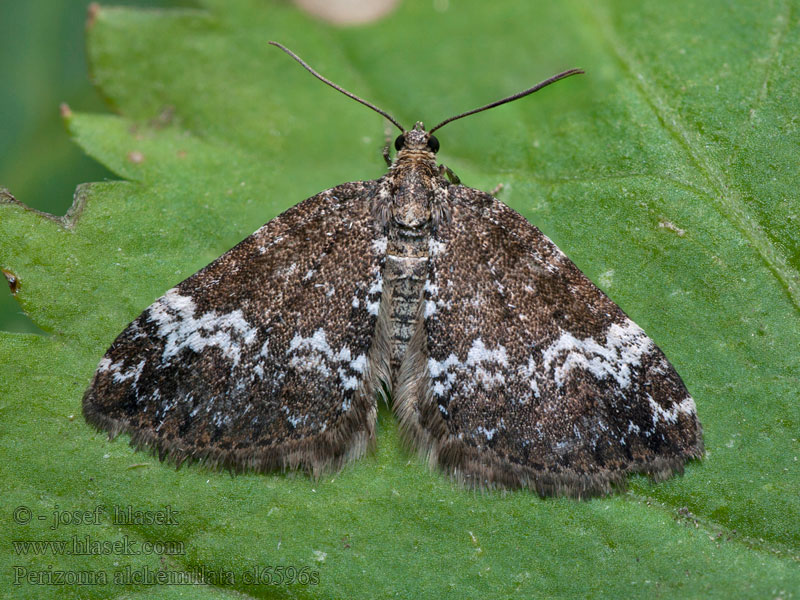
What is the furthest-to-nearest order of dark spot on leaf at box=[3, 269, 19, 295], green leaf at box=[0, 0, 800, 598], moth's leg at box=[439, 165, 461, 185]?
moth's leg at box=[439, 165, 461, 185], dark spot on leaf at box=[3, 269, 19, 295], green leaf at box=[0, 0, 800, 598]

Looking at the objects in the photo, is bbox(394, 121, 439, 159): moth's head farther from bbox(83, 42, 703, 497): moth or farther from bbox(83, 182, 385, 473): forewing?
bbox(83, 182, 385, 473): forewing

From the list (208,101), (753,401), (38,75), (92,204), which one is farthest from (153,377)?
(753,401)

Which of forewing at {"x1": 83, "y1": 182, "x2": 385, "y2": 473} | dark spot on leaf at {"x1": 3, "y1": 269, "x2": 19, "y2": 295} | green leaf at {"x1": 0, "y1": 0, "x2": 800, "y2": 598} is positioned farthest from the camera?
dark spot on leaf at {"x1": 3, "y1": 269, "x2": 19, "y2": 295}

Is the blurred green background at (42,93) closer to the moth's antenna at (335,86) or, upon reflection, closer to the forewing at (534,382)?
the moth's antenna at (335,86)

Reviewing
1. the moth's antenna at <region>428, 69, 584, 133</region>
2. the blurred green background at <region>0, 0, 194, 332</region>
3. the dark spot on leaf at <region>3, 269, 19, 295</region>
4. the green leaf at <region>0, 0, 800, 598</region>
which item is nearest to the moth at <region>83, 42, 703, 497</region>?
the green leaf at <region>0, 0, 800, 598</region>

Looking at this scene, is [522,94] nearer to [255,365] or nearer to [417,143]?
[417,143]

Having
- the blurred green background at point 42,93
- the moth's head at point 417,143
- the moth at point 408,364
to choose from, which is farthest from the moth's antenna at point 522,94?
the blurred green background at point 42,93
